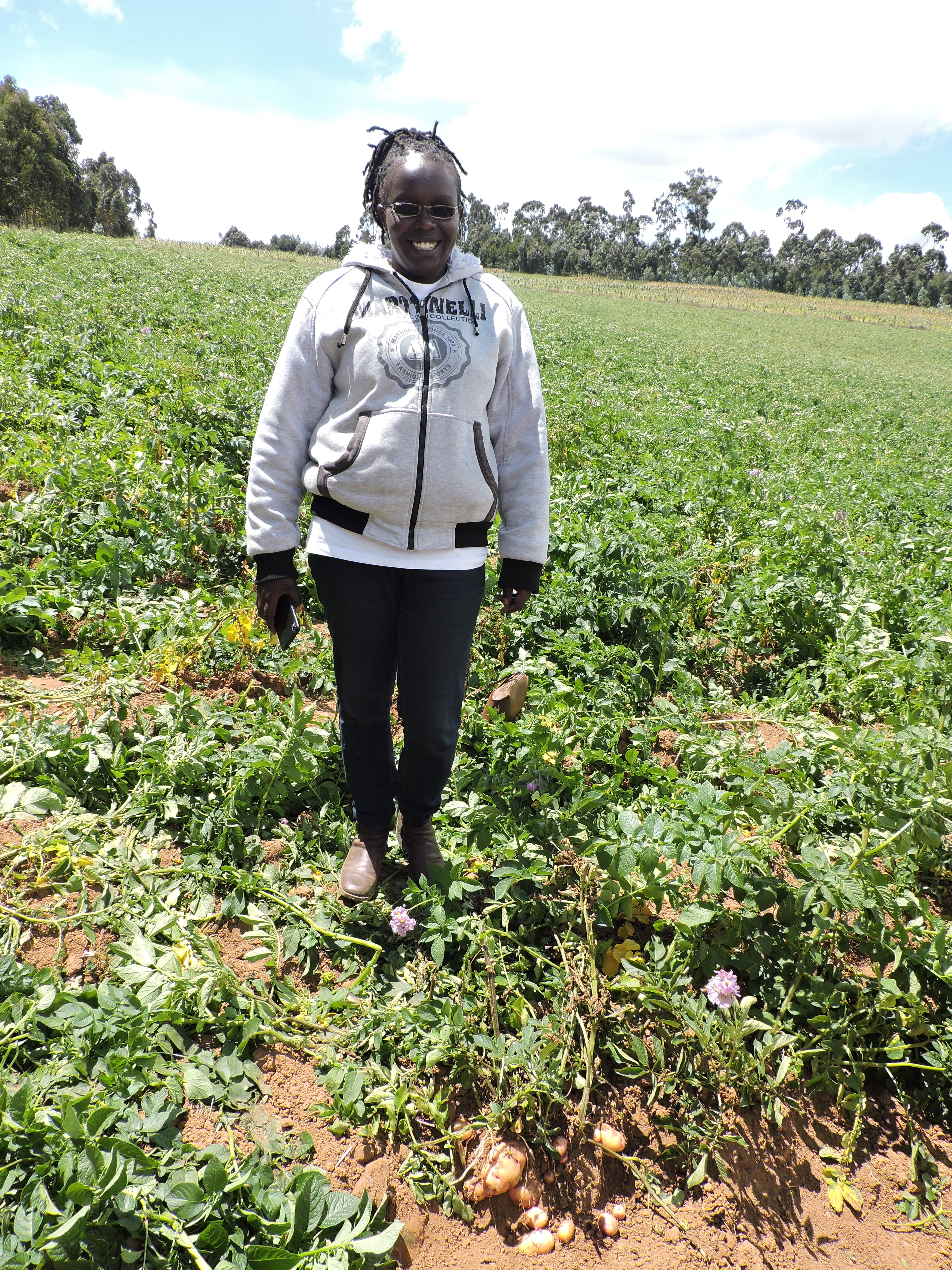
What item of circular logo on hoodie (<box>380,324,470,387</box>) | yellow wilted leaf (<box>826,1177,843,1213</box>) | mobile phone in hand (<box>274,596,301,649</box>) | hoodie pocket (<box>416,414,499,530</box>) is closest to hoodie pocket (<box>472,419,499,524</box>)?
hoodie pocket (<box>416,414,499,530</box>)

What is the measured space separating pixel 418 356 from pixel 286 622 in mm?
865

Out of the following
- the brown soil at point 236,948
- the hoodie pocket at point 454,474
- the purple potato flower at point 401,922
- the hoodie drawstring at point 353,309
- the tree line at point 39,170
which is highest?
the tree line at point 39,170

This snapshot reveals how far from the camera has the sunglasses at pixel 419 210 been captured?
187 cm

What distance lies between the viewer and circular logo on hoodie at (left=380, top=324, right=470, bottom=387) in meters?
1.88

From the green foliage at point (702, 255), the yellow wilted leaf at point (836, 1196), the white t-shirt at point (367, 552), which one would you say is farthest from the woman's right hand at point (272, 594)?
the green foliage at point (702, 255)

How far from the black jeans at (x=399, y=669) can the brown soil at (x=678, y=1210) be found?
2.61 feet

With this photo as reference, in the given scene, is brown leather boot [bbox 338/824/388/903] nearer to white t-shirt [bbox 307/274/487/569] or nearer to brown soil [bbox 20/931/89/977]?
brown soil [bbox 20/931/89/977]

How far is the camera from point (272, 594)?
213 cm

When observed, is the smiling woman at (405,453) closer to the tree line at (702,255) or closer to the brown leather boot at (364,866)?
the brown leather boot at (364,866)

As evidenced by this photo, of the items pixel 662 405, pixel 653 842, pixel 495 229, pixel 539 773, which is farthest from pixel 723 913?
pixel 495 229

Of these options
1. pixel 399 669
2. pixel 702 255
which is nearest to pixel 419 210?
pixel 399 669

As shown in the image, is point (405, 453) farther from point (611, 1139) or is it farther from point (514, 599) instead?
point (611, 1139)

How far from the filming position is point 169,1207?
1.50m

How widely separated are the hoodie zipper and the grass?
3.59 feet
